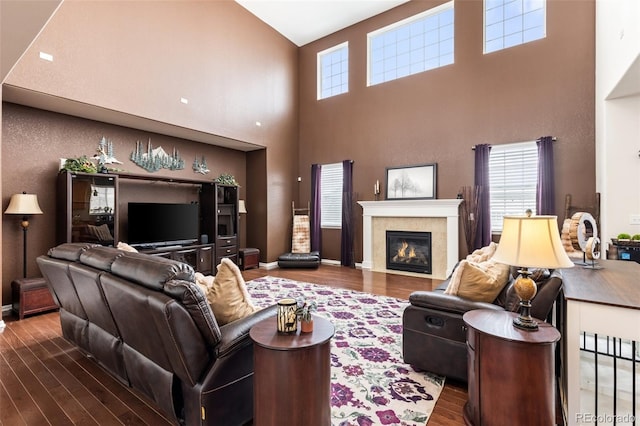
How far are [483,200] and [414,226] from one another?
4.56 feet

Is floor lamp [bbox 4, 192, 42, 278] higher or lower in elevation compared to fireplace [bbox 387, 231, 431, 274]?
higher

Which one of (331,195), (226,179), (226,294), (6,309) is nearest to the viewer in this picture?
(226,294)

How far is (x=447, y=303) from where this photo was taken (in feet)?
7.73

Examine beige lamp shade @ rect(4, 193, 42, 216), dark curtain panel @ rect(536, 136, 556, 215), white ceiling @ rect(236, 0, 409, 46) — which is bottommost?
beige lamp shade @ rect(4, 193, 42, 216)

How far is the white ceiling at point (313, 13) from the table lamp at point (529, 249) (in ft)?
21.8

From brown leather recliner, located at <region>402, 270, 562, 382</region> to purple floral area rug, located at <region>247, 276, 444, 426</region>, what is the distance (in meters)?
0.15

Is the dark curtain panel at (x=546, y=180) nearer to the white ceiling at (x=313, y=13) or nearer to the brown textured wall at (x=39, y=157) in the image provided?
the white ceiling at (x=313, y=13)

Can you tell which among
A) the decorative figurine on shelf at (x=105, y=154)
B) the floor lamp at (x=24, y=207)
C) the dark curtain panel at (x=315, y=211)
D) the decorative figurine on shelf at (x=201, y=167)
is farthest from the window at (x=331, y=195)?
the floor lamp at (x=24, y=207)

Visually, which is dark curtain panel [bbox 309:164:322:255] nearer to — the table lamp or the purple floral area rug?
the purple floral area rug

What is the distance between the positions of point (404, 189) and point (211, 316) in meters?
5.53

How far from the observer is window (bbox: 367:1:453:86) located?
247 inches

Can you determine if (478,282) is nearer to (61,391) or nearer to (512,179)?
(61,391)

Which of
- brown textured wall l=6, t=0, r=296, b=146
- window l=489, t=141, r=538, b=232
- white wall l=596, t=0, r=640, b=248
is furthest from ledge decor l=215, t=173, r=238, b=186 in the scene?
white wall l=596, t=0, r=640, b=248

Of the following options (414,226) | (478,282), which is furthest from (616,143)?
(478,282)
